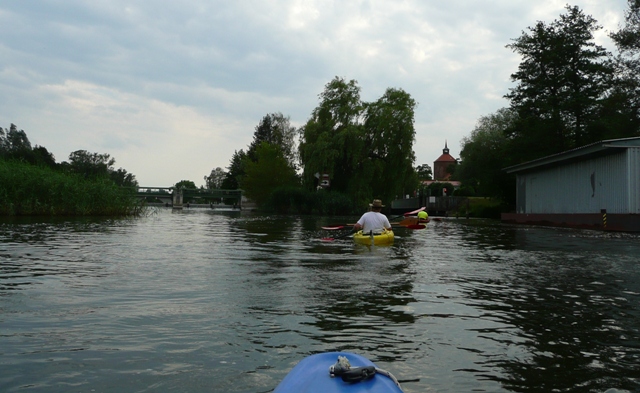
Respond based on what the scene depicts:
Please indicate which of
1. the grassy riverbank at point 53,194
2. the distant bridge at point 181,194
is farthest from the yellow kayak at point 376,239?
the distant bridge at point 181,194

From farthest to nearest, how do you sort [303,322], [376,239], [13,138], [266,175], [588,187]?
[13,138], [266,175], [588,187], [376,239], [303,322]

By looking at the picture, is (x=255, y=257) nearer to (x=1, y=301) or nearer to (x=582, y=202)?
(x=1, y=301)

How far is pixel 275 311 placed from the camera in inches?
253

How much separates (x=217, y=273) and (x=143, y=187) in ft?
267

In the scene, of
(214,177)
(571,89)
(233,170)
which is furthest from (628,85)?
(214,177)

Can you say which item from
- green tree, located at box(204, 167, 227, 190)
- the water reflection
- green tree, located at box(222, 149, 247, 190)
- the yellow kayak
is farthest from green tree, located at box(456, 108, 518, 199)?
green tree, located at box(204, 167, 227, 190)

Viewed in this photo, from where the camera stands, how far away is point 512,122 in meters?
47.9

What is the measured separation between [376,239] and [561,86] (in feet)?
108

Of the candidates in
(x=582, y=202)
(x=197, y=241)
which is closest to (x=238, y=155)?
(x=582, y=202)

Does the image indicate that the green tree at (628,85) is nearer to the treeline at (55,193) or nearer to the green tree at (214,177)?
the treeline at (55,193)

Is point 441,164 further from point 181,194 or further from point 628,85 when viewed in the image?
point 628,85

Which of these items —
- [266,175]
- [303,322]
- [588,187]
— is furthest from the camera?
[266,175]

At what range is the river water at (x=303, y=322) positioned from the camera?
4164 millimetres

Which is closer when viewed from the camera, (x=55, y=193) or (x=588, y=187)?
(x=588, y=187)
